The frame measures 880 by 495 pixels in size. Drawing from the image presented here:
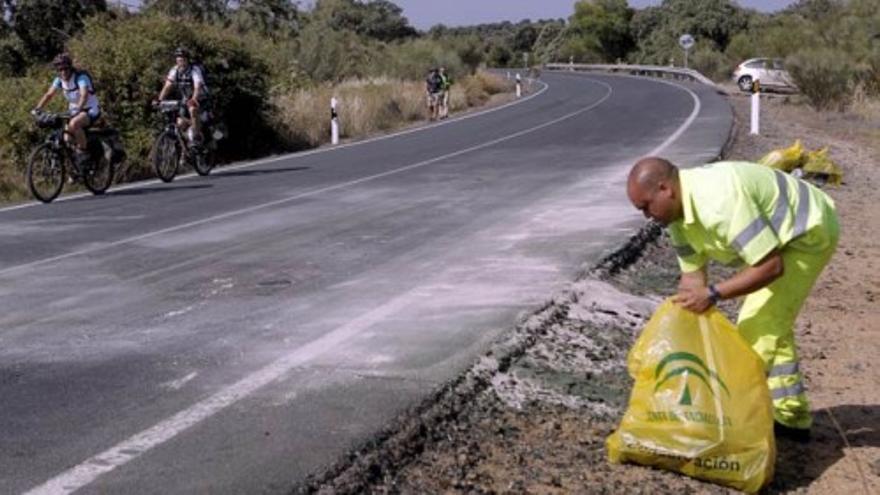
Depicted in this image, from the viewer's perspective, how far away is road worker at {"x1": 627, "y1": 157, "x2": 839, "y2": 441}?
4.80 m

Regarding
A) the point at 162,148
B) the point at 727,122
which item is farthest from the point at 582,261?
the point at 727,122

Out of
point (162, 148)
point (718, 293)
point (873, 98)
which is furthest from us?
point (873, 98)

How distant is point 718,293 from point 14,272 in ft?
21.3

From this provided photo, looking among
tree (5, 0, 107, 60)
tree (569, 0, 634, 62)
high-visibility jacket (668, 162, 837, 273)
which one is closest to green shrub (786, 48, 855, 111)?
tree (5, 0, 107, 60)

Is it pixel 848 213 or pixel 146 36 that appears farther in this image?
pixel 146 36

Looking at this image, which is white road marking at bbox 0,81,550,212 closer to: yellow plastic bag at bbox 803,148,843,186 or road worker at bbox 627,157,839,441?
yellow plastic bag at bbox 803,148,843,186

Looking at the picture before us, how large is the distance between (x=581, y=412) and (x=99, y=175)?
447 inches

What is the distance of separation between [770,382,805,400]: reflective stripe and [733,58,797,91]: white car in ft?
122

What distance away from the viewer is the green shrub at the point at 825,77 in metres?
34.0

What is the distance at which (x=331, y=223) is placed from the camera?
11969mm

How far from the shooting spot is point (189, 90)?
17.7m

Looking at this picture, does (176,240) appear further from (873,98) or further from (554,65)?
(554,65)

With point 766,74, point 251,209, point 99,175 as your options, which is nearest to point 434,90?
point 766,74

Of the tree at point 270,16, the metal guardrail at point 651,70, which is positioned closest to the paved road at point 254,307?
the tree at point 270,16
